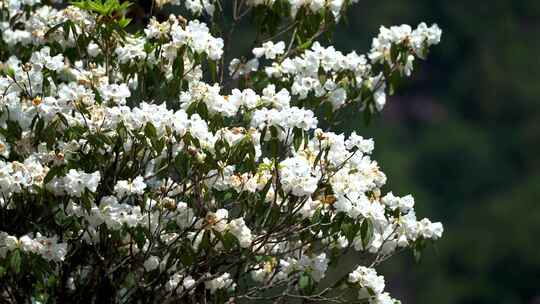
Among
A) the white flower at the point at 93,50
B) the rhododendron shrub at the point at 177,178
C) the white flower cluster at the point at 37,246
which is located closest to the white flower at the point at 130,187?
the rhododendron shrub at the point at 177,178

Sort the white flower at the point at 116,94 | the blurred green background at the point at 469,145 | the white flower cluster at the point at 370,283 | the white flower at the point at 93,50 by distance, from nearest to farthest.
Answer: the white flower at the point at 116,94
the white flower cluster at the point at 370,283
the white flower at the point at 93,50
the blurred green background at the point at 469,145

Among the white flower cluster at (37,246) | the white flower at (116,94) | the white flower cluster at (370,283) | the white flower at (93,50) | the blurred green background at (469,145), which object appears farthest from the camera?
the blurred green background at (469,145)

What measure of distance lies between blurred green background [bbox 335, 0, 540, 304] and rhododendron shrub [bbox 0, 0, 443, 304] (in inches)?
1192

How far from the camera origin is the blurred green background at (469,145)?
3831cm

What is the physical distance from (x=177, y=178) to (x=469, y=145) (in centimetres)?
4253

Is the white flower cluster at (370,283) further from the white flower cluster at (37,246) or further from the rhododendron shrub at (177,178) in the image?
the white flower cluster at (37,246)

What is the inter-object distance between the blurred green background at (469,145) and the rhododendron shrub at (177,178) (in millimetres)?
30277

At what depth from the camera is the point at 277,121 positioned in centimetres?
488

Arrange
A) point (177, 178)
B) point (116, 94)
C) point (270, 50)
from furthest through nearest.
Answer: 1. point (270, 50)
2. point (177, 178)
3. point (116, 94)

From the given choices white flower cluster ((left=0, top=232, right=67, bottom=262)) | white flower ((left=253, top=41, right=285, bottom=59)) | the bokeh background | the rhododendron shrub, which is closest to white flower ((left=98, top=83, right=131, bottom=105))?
the rhododendron shrub

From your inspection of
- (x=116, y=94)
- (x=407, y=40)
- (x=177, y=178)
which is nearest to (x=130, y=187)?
(x=116, y=94)

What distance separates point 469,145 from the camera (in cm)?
4741

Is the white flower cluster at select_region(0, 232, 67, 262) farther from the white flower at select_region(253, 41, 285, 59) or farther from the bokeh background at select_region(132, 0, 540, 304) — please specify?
the bokeh background at select_region(132, 0, 540, 304)

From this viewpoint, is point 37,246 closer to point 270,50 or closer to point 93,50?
point 93,50
